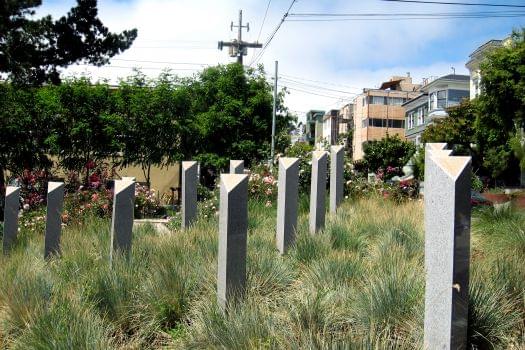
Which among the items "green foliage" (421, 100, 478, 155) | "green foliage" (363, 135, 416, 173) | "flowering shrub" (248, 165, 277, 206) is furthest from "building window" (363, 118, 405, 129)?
"flowering shrub" (248, 165, 277, 206)

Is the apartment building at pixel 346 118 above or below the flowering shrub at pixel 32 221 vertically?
A: above

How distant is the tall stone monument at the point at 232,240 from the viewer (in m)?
4.41

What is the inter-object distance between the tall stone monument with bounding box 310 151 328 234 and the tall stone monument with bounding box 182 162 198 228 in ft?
6.27

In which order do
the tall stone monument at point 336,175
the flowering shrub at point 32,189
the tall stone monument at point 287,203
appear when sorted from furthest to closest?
the flowering shrub at point 32,189
the tall stone monument at point 336,175
the tall stone monument at point 287,203

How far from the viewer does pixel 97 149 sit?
22.0 m

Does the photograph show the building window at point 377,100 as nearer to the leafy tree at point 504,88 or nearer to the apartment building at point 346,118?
the apartment building at point 346,118

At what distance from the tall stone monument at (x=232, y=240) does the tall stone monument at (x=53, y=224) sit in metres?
2.89

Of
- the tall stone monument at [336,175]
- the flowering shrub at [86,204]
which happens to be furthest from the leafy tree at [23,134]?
the tall stone monument at [336,175]

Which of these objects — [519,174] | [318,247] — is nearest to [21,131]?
[318,247]

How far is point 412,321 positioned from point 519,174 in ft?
107

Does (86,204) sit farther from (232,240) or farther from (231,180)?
(232,240)

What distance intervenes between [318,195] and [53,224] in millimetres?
3292

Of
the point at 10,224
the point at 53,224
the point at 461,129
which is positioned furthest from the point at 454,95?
the point at 53,224

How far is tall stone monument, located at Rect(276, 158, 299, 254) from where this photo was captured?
650 centimetres
